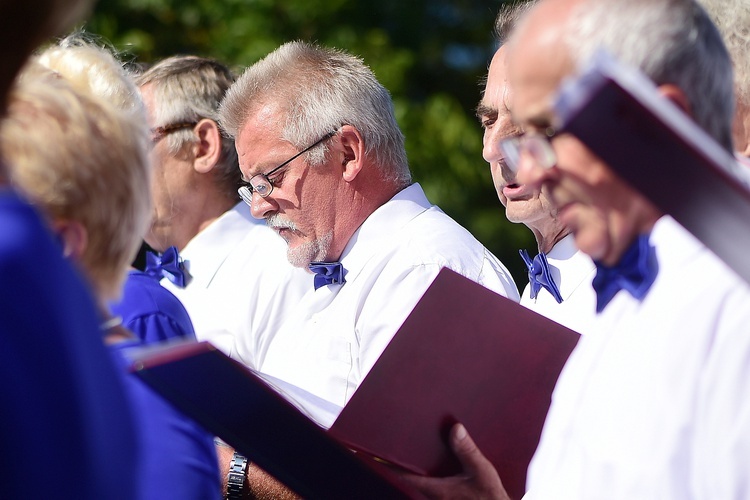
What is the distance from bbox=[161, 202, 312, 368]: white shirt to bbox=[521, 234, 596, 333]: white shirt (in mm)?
1135

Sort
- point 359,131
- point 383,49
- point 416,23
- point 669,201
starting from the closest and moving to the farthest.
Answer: point 669,201, point 359,131, point 383,49, point 416,23

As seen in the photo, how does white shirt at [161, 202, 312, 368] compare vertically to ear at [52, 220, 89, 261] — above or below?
below

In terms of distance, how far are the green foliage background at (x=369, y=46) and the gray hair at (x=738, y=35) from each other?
609cm

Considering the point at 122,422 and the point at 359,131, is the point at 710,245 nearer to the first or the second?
the point at 122,422

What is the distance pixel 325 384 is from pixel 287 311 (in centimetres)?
85

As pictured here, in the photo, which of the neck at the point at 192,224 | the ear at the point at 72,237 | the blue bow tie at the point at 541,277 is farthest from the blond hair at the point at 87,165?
the neck at the point at 192,224

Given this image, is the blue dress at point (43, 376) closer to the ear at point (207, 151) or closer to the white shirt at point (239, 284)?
the white shirt at point (239, 284)

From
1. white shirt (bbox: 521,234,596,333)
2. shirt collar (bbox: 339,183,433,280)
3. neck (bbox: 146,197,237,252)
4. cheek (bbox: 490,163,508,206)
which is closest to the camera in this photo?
white shirt (bbox: 521,234,596,333)

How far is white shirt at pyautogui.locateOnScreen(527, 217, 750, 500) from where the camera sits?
1.43 metres

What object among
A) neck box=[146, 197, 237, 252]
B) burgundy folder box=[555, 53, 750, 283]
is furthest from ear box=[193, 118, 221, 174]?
burgundy folder box=[555, 53, 750, 283]

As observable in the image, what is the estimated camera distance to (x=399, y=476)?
7.06 ft

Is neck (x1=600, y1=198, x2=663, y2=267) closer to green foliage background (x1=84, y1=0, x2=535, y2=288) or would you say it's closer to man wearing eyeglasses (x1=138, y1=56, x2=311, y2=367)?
man wearing eyeglasses (x1=138, y1=56, x2=311, y2=367)

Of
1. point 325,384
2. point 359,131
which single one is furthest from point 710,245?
point 359,131

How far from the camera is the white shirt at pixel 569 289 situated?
2.95 metres
